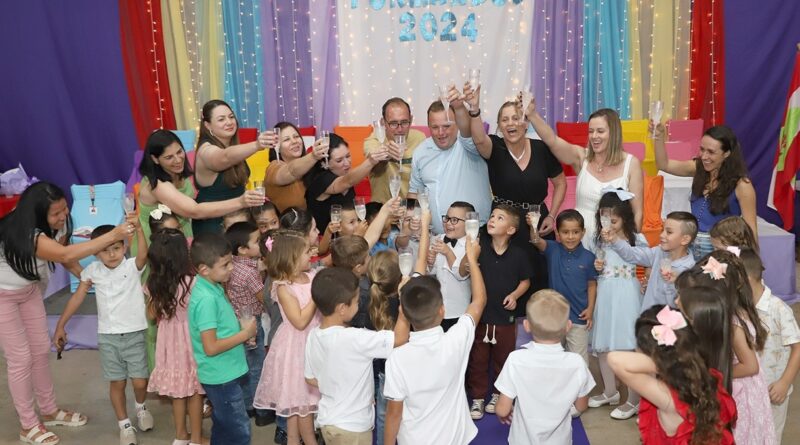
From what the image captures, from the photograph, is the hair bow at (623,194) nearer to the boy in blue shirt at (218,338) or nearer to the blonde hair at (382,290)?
the blonde hair at (382,290)

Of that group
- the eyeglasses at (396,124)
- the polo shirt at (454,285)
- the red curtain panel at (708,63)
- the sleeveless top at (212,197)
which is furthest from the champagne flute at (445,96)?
the red curtain panel at (708,63)

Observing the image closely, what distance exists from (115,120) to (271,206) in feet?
16.7

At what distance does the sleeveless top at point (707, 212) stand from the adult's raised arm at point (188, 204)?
2619 millimetres

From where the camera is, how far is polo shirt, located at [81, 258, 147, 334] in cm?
406

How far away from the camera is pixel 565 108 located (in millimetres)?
8109

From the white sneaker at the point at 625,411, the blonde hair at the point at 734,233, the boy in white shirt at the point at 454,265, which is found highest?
the blonde hair at the point at 734,233

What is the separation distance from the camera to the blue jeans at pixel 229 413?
352cm

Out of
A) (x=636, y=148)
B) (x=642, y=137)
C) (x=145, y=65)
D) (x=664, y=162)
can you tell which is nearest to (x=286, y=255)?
(x=664, y=162)

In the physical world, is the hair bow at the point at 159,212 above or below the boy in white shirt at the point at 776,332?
above

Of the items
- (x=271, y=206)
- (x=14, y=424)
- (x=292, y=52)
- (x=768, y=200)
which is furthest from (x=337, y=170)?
(x=768, y=200)

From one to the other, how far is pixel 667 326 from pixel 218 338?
198cm

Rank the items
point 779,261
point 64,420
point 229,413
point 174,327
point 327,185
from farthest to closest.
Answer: point 779,261
point 327,185
point 64,420
point 174,327
point 229,413

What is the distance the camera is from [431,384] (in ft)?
9.53

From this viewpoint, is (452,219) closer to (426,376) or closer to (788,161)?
(426,376)
